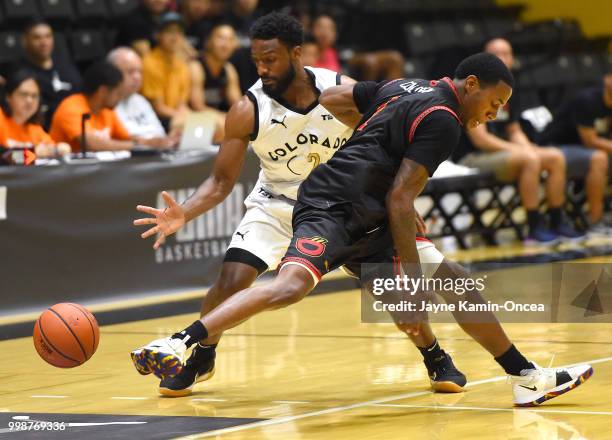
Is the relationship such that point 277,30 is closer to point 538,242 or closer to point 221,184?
point 221,184

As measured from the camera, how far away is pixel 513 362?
568 cm

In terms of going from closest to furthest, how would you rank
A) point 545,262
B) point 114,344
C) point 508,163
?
point 114,344
point 545,262
point 508,163

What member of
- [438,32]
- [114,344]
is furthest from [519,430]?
[438,32]

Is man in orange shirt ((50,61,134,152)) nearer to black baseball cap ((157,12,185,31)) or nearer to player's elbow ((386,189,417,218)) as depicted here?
black baseball cap ((157,12,185,31))

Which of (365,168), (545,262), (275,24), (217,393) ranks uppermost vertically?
(275,24)

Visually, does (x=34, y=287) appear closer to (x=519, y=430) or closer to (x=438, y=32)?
(x=519, y=430)

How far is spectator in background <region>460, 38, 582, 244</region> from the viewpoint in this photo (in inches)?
504

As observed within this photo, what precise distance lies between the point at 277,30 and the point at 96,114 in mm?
4985

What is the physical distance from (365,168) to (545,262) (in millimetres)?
6230

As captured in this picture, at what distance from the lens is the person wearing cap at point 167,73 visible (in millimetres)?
12445

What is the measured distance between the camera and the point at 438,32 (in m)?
16.5

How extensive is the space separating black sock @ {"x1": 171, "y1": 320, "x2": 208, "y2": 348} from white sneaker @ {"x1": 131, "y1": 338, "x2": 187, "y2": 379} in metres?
0.08

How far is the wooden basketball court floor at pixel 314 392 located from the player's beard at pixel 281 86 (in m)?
1.46

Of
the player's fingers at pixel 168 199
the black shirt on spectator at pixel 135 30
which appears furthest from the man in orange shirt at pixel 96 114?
the player's fingers at pixel 168 199
